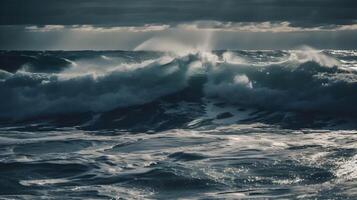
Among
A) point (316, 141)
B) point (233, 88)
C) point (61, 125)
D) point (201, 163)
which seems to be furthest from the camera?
point (233, 88)

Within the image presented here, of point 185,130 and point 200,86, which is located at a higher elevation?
point 200,86

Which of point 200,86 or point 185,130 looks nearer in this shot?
point 185,130

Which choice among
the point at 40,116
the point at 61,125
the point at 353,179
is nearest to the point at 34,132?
Answer: the point at 61,125

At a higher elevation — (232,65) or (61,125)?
(232,65)

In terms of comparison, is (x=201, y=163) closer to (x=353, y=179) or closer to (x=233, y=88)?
(x=353, y=179)

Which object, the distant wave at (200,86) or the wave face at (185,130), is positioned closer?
the wave face at (185,130)
